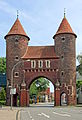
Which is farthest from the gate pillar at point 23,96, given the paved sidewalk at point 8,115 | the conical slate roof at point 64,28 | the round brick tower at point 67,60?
the paved sidewalk at point 8,115

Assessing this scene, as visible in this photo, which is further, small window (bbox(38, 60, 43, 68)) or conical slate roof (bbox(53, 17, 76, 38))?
conical slate roof (bbox(53, 17, 76, 38))

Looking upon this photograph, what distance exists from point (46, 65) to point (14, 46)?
26.9 ft

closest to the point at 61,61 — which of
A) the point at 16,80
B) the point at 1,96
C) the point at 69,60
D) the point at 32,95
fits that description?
the point at 69,60

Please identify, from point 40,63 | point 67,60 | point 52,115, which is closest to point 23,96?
point 40,63

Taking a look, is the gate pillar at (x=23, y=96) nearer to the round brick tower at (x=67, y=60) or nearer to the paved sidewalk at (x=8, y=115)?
the round brick tower at (x=67, y=60)

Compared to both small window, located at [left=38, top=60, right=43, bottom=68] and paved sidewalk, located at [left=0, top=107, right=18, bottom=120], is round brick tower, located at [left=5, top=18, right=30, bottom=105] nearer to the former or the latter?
small window, located at [left=38, top=60, right=43, bottom=68]

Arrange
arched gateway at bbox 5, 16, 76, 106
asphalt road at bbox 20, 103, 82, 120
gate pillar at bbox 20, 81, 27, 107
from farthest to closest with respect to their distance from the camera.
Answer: gate pillar at bbox 20, 81, 27, 107 → arched gateway at bbox 5, 16, 76, 106 → asphalt road at bbox 20, 103, 82, 120

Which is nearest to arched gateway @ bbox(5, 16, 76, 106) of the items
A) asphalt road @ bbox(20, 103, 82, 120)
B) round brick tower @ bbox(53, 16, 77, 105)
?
round brick tower @ bbox(53, 16, 77, 105)

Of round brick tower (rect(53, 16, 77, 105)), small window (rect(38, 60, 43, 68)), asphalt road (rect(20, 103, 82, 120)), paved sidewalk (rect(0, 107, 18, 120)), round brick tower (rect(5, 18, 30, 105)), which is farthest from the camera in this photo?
round brick tower (rect(5, 18, 30, 105))

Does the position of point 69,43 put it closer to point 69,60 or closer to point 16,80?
point 69,60

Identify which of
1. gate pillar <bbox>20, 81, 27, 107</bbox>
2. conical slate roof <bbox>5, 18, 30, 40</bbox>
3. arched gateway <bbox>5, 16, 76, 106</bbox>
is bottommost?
gate pillar <bbox>20, 81, 27, 107</bbox>

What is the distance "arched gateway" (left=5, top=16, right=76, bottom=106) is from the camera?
5956 cm

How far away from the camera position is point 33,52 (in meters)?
64.3

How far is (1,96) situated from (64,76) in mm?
21642
